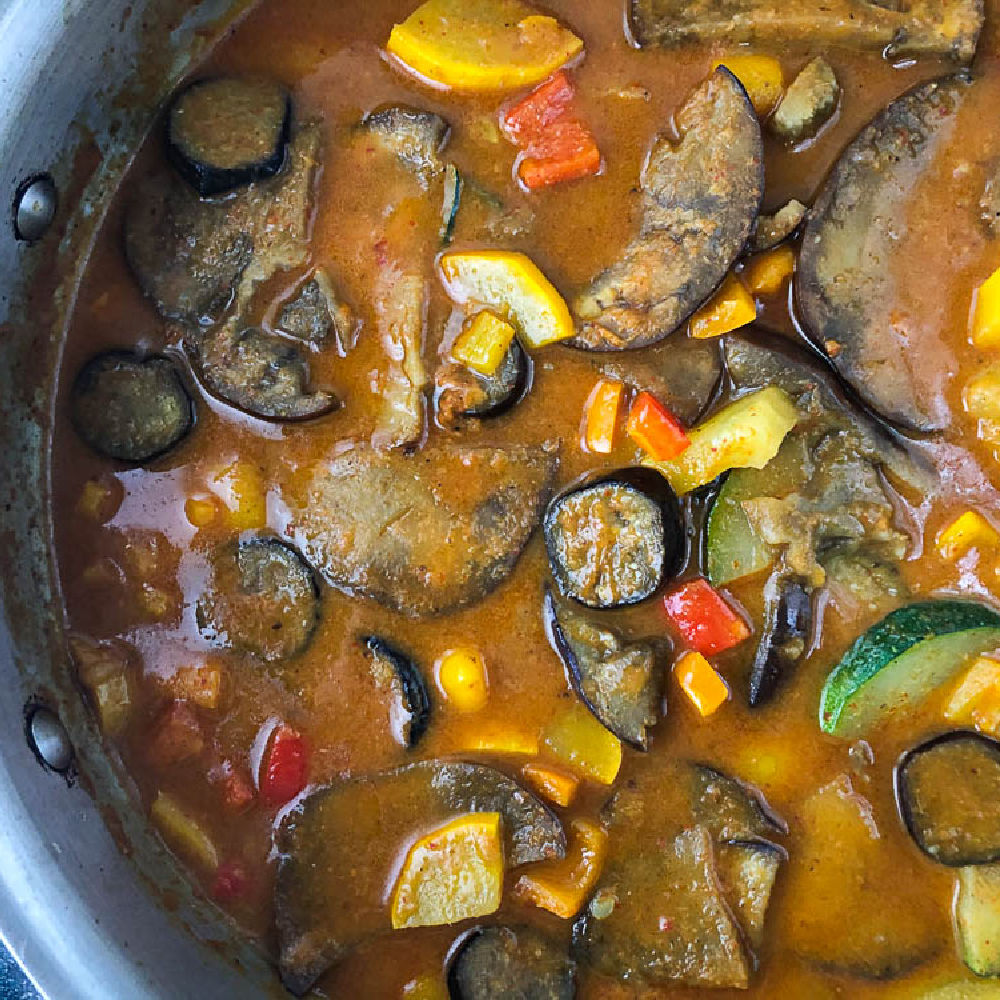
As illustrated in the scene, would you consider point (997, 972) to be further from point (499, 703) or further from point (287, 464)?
point (287, 464)

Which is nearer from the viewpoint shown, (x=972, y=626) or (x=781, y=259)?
(x=972, y=626)

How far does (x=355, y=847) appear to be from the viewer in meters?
3.38

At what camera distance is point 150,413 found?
11.0 ft

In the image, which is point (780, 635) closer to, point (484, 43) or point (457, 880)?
point (457, 880)

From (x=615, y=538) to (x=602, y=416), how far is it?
0.40 meters

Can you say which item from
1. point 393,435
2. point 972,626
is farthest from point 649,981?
point 393,435

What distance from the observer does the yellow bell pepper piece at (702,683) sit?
11.0ft

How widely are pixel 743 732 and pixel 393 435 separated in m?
1.46

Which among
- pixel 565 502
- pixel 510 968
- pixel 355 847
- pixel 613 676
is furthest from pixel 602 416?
pixel 510 968

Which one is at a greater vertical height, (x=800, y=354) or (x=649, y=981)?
(x=800, y=354)

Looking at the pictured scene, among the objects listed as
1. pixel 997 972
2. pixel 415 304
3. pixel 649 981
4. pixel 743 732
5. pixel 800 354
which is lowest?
pixel 997 972

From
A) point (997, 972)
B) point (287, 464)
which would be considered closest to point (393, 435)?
point (287, 464)

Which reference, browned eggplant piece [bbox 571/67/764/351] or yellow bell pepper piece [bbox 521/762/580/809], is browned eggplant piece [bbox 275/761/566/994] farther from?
browned eggplant piece [bbox 571/67/764/351]

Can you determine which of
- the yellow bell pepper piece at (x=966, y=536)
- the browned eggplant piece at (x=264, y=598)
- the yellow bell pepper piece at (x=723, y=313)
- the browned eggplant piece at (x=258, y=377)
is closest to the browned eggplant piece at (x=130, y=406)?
the browned eggplant piece at (x=258, y=377)
